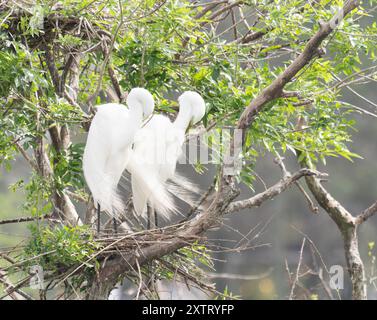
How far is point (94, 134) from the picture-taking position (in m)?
2.86

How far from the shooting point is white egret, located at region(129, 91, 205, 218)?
9.44ft

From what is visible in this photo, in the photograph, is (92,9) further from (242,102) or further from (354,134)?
(354,134)

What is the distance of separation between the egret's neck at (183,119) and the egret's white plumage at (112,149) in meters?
0.11

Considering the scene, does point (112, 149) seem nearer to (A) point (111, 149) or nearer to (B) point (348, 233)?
(A) point (111, 149)

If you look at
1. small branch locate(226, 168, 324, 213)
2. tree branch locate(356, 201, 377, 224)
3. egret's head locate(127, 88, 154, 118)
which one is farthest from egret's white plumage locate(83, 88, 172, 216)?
tree branch locate(356, 201, 377, 224)

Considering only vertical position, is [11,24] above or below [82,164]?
above

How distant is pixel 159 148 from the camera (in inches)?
116

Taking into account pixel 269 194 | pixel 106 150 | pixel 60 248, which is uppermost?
pixel 106 150

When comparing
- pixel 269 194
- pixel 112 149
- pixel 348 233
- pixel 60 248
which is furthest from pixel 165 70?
pixel 348 233

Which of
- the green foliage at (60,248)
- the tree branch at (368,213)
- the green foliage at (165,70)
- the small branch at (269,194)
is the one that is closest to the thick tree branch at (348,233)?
the tree branch at (368,213)

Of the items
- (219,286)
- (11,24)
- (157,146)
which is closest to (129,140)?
(157,146)

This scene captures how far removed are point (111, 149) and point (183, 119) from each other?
0.26 metres

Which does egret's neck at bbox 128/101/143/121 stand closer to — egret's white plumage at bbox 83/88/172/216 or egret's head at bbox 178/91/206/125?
egret's white plumage at bbox 83/88/172/216

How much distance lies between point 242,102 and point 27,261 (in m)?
0.81
